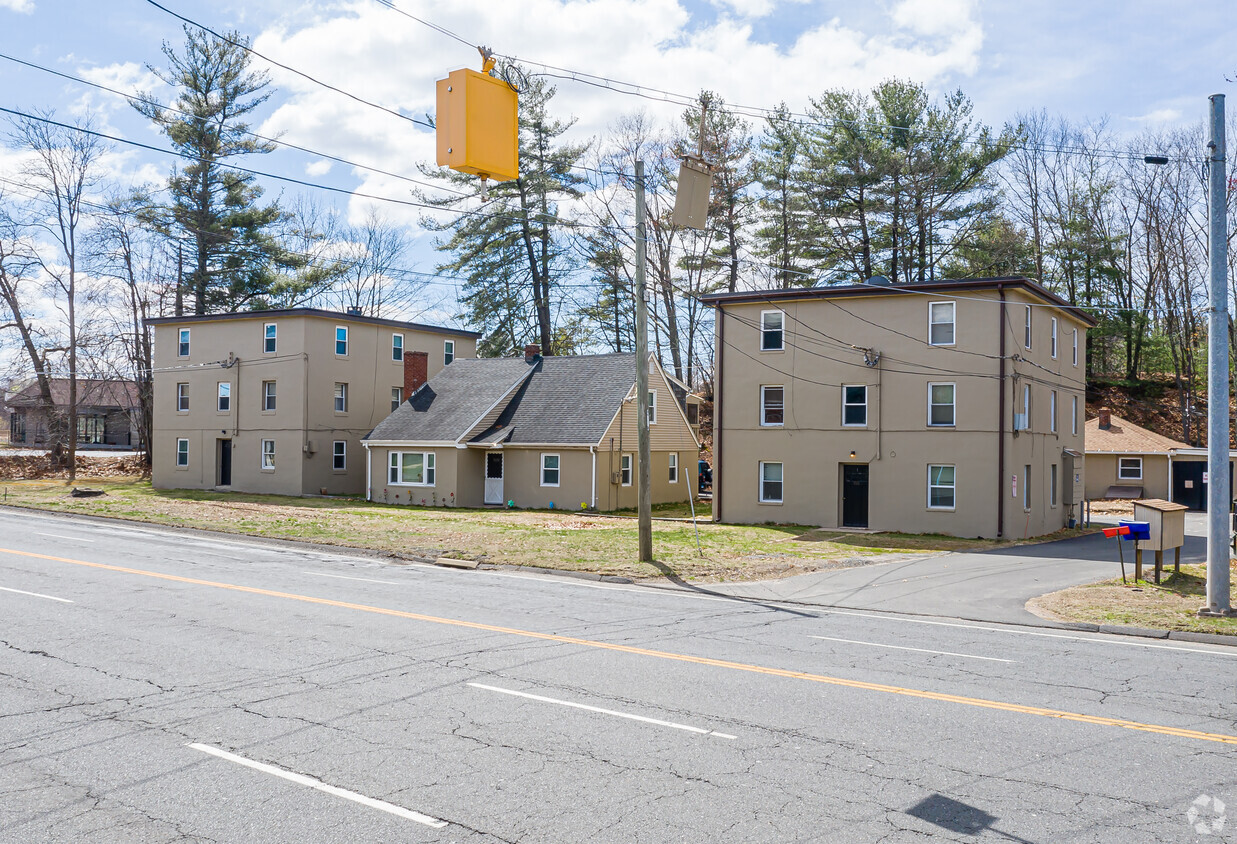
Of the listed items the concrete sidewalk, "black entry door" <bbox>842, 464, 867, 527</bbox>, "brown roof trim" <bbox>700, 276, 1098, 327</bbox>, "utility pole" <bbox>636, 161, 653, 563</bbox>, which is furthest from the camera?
"black entry door" <bbox>842, 464, 867, 527</bbox>

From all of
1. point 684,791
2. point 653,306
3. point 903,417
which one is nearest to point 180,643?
point 684,791

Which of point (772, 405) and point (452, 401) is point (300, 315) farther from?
point (772, 405)

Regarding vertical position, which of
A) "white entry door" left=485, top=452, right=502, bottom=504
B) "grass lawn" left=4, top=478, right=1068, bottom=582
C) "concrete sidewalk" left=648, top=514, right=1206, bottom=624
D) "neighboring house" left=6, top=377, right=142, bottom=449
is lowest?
"concrete sidewalk" left=648, top=514, right=1206, bottom=624

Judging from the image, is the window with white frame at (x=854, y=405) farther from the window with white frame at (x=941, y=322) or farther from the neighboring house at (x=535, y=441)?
the neighboring house at (x=535, y=441)

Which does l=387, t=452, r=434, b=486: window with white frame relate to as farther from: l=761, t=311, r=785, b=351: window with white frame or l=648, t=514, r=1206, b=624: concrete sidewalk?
l=648, t=514, r=1206, b=624: concrete sidewalk

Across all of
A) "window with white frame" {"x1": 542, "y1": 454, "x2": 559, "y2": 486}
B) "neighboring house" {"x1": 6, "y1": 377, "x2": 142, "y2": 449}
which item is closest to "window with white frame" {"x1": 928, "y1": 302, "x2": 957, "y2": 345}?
"window with white frame" {"x1": 542, "y1": 454, "x2": 559, "y2": 486}

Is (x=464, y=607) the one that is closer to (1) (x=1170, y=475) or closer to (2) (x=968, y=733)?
(2) (x=968, y=733)

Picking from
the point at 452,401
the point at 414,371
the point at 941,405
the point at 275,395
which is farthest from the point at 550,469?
the point at 941,405

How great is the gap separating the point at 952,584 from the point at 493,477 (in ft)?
76.4

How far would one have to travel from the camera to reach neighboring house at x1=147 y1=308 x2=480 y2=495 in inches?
1674

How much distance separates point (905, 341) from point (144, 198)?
43860mm

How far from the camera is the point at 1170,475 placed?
150 ft

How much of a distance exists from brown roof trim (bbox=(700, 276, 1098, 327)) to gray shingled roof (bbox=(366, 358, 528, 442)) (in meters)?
12.5

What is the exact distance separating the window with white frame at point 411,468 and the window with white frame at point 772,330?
1493cm
